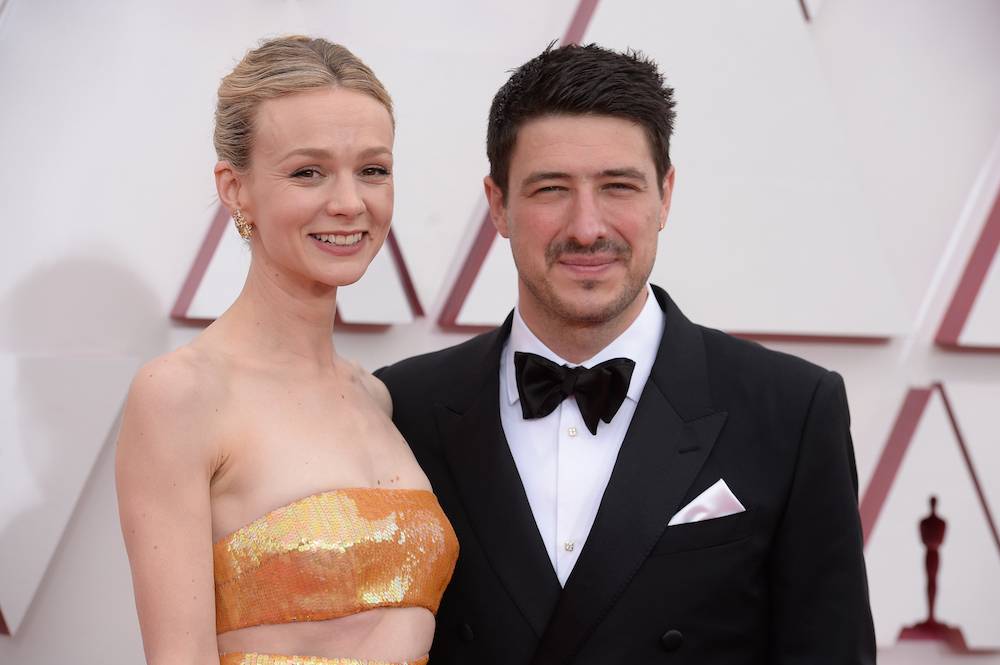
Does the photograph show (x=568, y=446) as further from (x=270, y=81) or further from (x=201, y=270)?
(x=201, y=270)

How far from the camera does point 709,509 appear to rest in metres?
1.84

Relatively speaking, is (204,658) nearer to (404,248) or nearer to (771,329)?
(404,248)

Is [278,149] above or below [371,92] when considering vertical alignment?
below

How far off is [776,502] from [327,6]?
1665 millimetres

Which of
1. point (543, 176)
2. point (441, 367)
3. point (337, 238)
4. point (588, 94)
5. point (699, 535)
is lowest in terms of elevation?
point (699, 535)

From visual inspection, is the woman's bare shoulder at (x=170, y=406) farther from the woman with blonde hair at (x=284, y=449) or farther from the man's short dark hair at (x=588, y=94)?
the man's short dark hair at (x=588, y=94)

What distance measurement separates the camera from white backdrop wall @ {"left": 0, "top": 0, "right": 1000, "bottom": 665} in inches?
102

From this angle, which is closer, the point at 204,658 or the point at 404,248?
the point at 204,658

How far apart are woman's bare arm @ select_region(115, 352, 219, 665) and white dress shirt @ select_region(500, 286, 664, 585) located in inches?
22.5

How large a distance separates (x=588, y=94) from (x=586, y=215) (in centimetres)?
→ 22

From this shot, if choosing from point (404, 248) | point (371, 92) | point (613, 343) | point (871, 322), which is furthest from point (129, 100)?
point (871, 322)

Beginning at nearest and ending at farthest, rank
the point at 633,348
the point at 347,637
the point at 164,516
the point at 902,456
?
the point at 164,516
the point at 347,637
the point at 633,348
the point at 902,456

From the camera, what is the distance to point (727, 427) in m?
1.91

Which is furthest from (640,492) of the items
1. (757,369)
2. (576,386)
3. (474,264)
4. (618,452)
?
(474,264)
